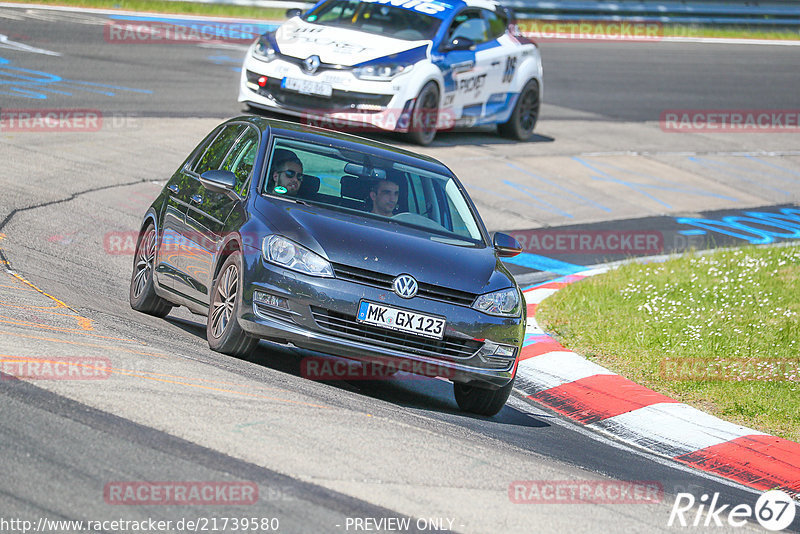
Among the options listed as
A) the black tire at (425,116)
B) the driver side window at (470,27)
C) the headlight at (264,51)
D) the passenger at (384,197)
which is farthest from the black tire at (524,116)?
the passenger at (384,197)

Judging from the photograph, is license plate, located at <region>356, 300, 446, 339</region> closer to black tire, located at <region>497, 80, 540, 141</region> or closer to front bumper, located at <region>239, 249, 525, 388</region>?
front bumper, located at <region>239, 249, 525, 388</region>

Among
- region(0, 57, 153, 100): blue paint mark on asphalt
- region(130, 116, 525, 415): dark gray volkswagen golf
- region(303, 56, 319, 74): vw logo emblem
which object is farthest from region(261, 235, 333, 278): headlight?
region(0, 57, 153, 100): blue paint mark on asphalt

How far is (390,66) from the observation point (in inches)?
629

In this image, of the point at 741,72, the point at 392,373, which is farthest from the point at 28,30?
the point at 741,72

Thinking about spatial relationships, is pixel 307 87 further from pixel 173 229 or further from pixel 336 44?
pixel 173 229

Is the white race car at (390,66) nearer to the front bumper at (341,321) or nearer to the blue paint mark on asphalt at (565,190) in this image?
the blue paint mark on asphalt at (565,190)

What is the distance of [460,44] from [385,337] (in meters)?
10.8

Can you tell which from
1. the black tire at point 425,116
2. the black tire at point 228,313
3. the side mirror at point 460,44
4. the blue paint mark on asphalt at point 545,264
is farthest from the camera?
the side mirror at point 460,44

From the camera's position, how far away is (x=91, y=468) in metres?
4.79

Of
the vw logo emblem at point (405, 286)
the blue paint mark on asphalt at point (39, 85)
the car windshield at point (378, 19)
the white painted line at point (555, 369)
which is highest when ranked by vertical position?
the car windshield at point (378, 19)

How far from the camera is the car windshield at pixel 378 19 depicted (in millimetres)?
16797

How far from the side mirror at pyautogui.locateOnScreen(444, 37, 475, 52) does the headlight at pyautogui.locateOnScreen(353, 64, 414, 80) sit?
3.74 ft

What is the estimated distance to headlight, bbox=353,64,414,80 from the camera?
621 inches

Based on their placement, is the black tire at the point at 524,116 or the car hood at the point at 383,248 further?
the black tire at the point at 524,116
